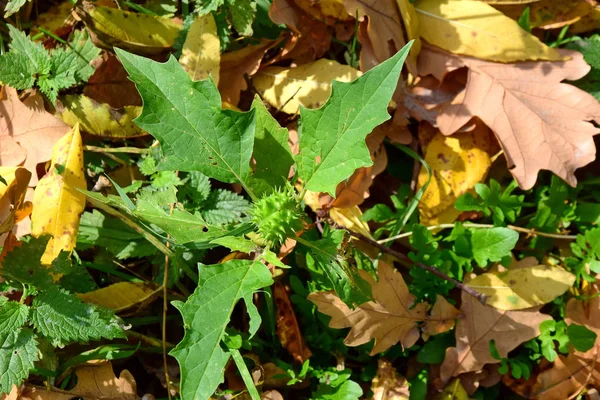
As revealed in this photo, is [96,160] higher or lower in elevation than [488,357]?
higher

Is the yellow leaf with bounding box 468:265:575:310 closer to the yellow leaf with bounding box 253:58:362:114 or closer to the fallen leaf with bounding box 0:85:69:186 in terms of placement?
the yellow leaf with bounding box 253:58:362:114

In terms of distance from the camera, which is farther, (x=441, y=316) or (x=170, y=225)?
(x=441, y=316)

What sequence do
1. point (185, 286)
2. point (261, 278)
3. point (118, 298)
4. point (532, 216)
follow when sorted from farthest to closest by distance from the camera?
point (532, 216), point (185, 286), point (118, 298), point (261, 278)

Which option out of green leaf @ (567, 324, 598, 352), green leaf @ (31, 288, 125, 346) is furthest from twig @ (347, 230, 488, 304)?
green leaf @ (31, 288, 125, 346)

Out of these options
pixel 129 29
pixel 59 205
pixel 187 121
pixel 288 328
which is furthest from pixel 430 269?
pixel 129 29

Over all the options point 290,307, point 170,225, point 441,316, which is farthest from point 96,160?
point 441,316

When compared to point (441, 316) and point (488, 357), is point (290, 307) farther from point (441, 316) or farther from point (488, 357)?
point (488, 357)

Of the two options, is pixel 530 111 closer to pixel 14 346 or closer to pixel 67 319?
pixel 67 319
